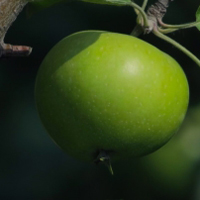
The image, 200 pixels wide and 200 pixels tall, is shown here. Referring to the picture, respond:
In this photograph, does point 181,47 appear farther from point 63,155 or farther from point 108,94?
point 63,155

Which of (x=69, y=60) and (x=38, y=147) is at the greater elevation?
(x=69, y=60)

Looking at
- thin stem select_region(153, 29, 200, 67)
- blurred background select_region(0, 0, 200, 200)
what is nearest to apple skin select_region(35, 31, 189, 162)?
thin stem select_region(153, 29, 200, 67)

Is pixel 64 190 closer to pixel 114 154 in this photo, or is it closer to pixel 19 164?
pixel 19 164

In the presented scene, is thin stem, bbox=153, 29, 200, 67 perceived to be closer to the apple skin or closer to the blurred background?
the apple skin

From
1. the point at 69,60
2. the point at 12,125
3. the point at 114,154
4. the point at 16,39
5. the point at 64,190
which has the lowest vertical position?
the point at 64,190

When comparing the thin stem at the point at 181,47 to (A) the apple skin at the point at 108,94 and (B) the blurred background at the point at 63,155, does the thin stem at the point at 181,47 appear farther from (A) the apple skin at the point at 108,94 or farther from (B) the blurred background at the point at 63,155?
(B) the blurred background at the point at 63,155

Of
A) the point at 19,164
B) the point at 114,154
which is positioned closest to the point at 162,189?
the point at 19,164
